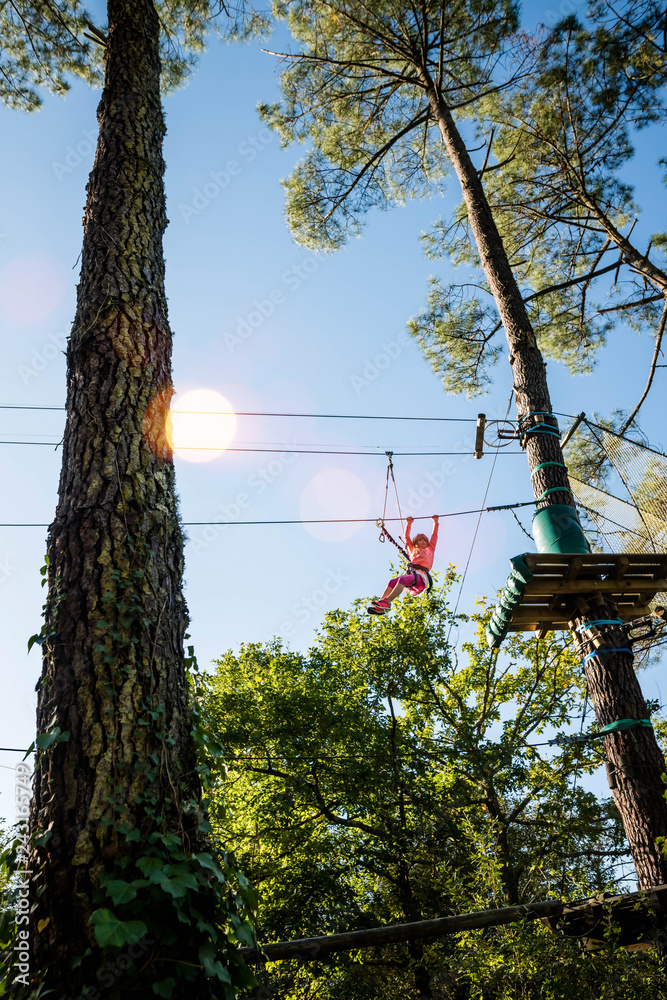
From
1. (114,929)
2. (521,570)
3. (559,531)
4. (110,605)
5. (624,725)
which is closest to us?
(114,929)

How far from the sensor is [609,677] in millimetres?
3764

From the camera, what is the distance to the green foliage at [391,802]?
8055 mm

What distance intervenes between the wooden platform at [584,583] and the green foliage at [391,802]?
13.6 ft

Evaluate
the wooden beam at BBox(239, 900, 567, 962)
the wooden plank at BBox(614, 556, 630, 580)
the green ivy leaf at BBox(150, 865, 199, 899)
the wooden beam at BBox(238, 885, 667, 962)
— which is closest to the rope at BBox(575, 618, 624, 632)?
the wooden plank at BBox(614, 556, 630, 580)

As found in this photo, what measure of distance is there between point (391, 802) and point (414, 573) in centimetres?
449

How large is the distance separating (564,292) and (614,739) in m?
6.42

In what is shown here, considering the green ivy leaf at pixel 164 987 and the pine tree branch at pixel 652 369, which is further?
the pine tree branch at pixel 652 369

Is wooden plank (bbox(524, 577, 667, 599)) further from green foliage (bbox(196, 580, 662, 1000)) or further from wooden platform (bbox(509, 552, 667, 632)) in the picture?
green foliage (bbox(196, 580, 662, 1000))

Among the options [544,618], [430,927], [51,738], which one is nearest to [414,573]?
[544,618]

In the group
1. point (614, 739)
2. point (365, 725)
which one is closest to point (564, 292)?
point (614, 739)

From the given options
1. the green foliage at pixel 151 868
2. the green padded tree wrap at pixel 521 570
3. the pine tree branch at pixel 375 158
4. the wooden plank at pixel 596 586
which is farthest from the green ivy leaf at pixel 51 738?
the pine tree branch at pixel 375 158

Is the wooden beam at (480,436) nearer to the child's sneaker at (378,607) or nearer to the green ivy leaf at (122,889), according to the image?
the child's sneaker at (378,607)

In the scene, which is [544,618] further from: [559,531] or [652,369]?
[652,369]

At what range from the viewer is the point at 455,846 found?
8.73 meters
